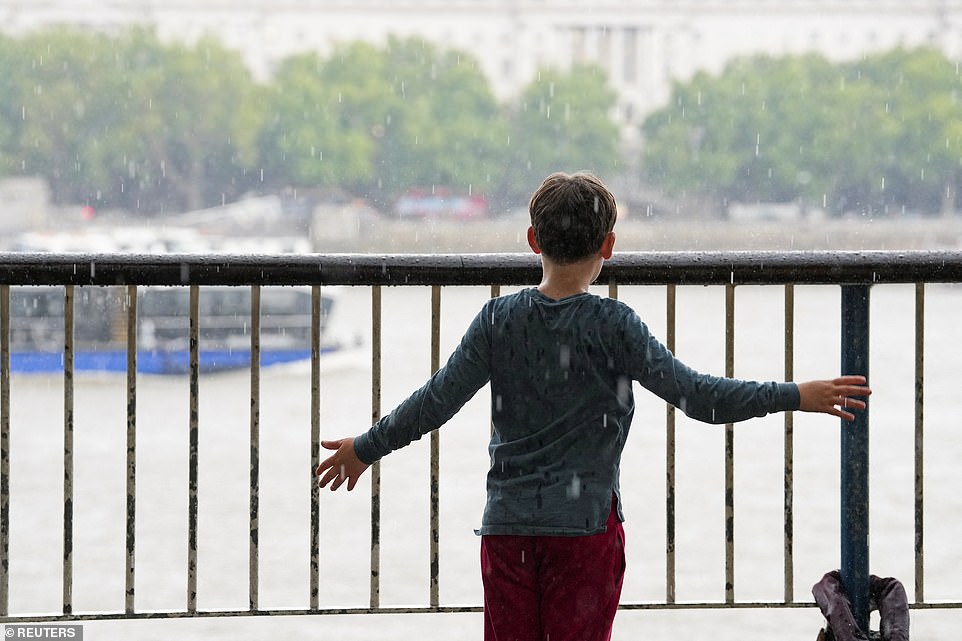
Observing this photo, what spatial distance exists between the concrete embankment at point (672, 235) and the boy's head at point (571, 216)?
7136cm

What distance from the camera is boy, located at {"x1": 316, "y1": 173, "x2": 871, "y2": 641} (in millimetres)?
2232

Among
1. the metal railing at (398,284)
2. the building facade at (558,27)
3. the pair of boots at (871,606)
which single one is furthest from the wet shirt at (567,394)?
the building facade at (558,27)

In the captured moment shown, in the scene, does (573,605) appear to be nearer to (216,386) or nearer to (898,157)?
(216,386)

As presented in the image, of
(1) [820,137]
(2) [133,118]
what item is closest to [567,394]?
(1) [820,137]

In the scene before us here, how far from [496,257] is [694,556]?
8.11 metres

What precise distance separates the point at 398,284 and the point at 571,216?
3.27 feet

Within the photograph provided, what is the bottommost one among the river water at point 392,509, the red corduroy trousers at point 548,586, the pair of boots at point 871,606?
the river water at point 392,509

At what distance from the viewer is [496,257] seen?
3.12 metres

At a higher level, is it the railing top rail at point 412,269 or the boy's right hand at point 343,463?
the railing top rail at point 412,269

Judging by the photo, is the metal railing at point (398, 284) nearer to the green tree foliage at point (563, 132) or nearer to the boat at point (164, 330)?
the boat at point (164, 330)

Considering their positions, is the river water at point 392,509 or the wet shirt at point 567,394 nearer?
the wet shirt at point 567,394

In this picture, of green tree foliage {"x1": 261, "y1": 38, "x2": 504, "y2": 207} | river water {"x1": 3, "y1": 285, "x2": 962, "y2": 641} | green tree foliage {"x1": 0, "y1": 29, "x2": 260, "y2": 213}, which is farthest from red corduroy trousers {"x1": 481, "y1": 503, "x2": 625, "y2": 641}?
green tree foliage {"x1": 0, "y1": 29, "x2": 260, "y2": 213}

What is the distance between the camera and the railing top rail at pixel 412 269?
311 cm

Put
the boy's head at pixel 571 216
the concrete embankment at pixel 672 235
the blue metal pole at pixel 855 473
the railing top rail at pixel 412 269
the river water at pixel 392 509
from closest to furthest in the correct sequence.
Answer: the boy's head at pixel 571 216 < the railing top rail at pixel 412 269 < the blue metal pole at pixel 855 473 < the river water at pixel 392 509 < the concrete embankment at pixel 672 235
